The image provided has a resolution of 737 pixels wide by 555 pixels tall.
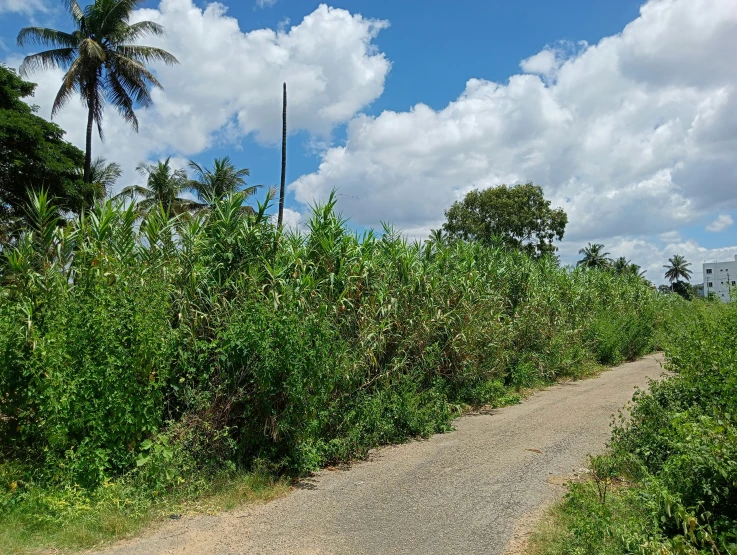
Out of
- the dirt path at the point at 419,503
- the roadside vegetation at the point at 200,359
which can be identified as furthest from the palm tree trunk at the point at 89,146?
the dirt path at the point at 419,503

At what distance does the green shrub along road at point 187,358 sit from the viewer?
19.8ft

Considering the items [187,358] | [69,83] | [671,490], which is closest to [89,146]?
[69,83]

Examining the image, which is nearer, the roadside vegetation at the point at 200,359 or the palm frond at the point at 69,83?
the roadside vegetation at the point at 200,359

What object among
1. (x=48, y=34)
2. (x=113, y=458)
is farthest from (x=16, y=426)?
(x=48, y=34)

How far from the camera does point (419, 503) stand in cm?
627

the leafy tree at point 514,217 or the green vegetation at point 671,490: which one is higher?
the leafy tree at point 514,217

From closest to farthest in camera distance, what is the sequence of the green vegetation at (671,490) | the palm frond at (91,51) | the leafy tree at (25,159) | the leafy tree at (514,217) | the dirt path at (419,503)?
the green vegetation at (671,490), the dirt path at (419,503), the leafy tree at (25,159), the palm frond at (91,51), the leafy tree at (514,217)

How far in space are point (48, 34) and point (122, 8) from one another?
3348 mm

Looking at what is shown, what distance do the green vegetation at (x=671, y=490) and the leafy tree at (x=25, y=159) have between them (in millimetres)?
19379

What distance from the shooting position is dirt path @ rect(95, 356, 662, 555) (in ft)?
17.1

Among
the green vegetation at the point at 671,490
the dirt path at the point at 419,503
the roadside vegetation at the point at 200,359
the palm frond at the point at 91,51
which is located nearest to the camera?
the green vegetation at the point at 671,490

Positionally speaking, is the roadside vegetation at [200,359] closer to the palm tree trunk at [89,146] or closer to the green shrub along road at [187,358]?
the green shrub along road at [187,358]

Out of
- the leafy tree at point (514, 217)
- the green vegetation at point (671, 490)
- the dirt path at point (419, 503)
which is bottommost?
the dirt path at point (419, 503)

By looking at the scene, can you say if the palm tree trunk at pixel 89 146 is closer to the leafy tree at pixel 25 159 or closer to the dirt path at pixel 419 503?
the leafy tree at pixel 25 159
